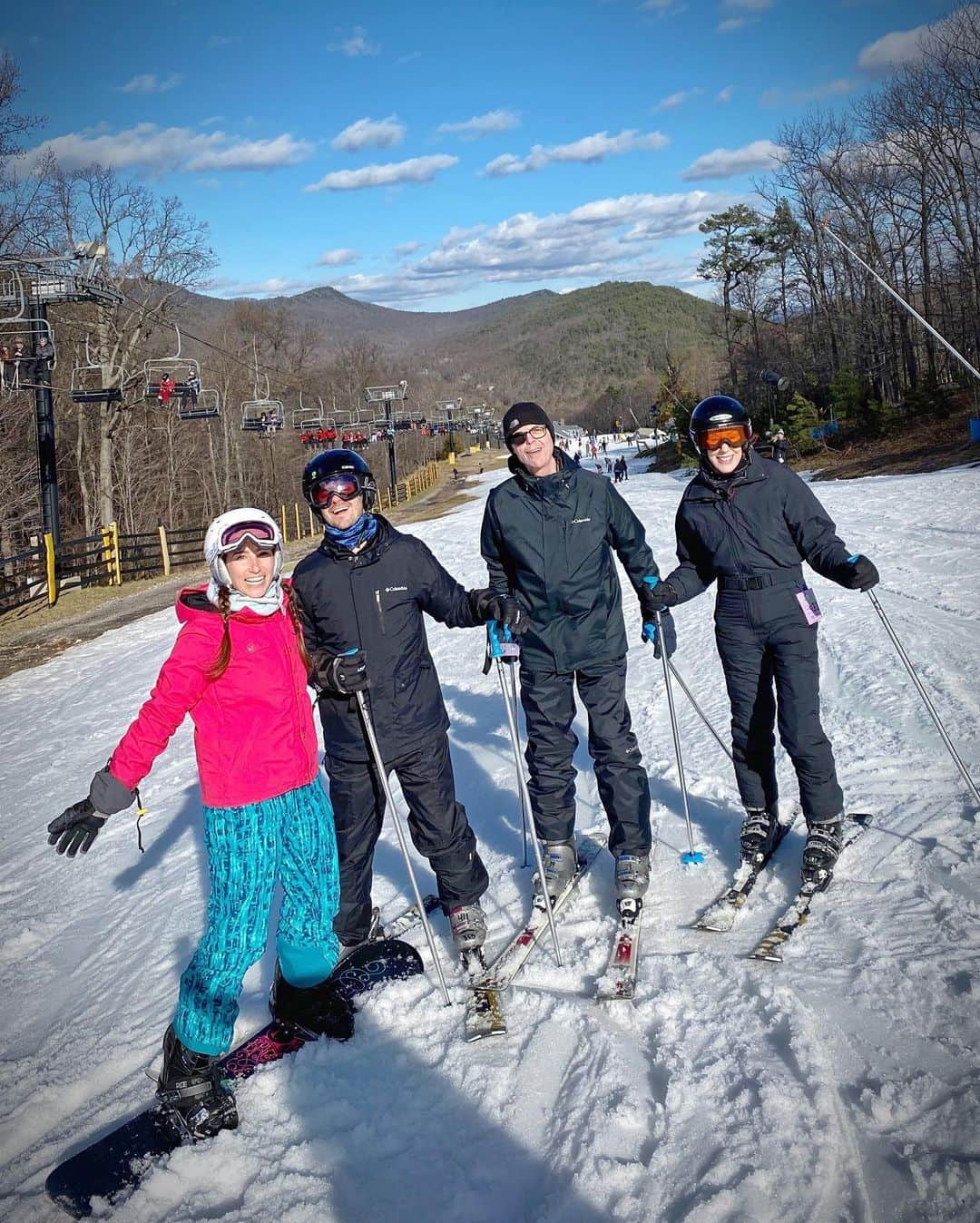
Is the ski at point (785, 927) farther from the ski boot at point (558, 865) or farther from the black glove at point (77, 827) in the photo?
the black glove at point (77, 827)

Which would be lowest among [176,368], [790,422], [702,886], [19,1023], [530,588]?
[19,1023]

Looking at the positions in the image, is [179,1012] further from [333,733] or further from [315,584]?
[315,584]

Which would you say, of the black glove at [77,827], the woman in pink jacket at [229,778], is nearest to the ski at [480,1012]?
the woman in pink jacket at [229,778]

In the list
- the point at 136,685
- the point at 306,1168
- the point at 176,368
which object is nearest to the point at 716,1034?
the point at 306,1168

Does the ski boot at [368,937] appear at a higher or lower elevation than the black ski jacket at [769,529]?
lower

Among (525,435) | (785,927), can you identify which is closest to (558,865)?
(785,927)

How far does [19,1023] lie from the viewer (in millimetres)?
3834

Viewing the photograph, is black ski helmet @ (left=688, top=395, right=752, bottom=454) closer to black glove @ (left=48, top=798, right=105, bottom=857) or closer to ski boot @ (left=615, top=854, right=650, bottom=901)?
ski boot @ (left=615, top=854, right=650, bottom=901)

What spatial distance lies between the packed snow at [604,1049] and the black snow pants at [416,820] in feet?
1.32

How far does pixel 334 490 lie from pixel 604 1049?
2.23 m

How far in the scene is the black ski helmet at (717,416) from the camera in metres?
3.75

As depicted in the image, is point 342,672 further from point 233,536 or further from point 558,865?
point 558,865

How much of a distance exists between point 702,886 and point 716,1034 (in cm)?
111

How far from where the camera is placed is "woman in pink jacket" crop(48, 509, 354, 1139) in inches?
108
